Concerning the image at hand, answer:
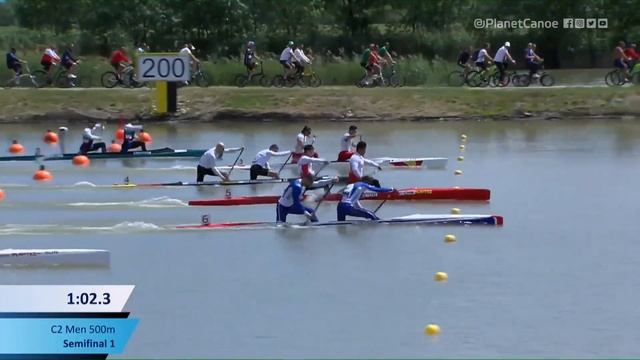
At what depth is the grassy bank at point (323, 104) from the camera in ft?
132

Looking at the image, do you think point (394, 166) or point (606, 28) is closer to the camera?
point (394, 166)

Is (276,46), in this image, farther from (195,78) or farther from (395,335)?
(395,335)

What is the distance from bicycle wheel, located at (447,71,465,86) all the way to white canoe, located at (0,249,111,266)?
26.9 m

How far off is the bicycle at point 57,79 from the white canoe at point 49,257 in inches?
995

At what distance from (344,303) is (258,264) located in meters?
2.71

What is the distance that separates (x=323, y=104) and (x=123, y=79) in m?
6.90

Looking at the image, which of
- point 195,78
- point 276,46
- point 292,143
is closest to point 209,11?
point 276,46

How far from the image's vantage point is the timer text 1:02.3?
13516mm

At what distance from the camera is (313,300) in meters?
17.0

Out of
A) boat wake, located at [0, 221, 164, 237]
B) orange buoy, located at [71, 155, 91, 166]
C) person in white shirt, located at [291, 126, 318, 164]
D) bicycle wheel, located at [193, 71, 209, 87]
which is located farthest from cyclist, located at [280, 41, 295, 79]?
boat wake, located at [0, 221, 164, 237]

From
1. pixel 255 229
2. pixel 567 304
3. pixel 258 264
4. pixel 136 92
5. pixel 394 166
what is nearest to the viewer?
pixel 567 304

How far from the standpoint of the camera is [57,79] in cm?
4350

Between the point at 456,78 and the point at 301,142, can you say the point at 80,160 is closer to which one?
the point at 301,142

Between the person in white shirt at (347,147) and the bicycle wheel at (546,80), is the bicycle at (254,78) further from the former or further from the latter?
the person in white shirt at (347,147)
